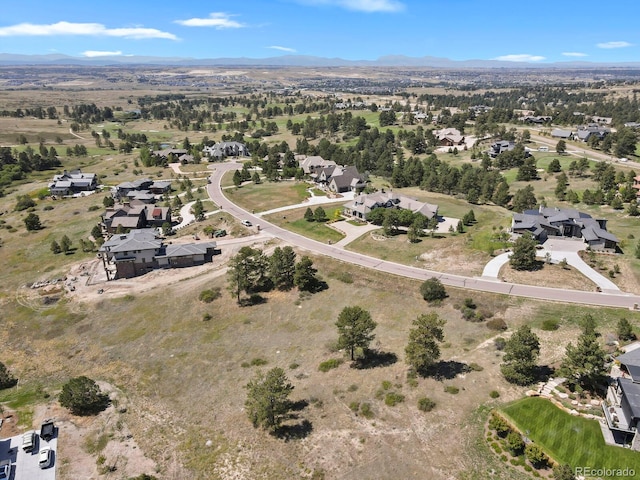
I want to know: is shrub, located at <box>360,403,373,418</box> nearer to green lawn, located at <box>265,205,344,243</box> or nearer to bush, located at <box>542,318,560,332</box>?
bush, located at <box>542,318,560,332</box>

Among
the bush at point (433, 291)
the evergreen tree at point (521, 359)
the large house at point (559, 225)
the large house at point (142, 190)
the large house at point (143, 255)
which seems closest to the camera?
the evergreen tree at point (521, 359)

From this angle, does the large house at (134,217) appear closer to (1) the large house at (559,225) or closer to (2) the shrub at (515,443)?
Result: (1) the large house at (559,225)

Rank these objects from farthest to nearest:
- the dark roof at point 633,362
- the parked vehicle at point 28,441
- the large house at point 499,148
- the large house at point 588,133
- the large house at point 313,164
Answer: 1. the large house at point 588,133
2. the large house at point 499,148
3. the large house at point 313,164
4. the parked vehicle at point 28,441
5. the dark roof at point 633,362

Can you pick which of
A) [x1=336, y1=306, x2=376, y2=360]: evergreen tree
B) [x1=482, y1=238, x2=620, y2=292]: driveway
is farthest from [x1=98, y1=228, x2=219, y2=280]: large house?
[x1=482, y1=238, x2=620, y2=292]: driveway

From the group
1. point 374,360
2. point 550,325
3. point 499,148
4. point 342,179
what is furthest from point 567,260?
point 499,148

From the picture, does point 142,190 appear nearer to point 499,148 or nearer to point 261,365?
point 261,365

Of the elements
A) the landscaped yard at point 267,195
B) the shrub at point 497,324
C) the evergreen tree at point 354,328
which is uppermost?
the evergreen tree at point 354,328

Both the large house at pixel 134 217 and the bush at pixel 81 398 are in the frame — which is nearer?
the bush at pixel 81 398

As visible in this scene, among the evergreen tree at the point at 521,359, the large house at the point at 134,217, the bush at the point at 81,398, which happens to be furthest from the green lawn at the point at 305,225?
the bush at the point at 81,398
